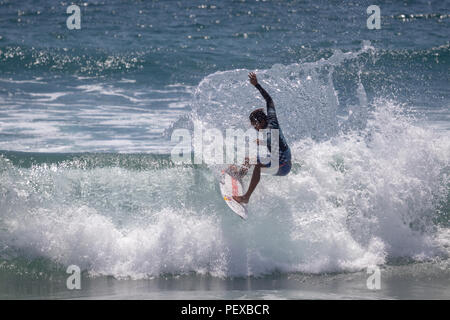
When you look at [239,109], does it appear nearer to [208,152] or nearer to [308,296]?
[208,152]

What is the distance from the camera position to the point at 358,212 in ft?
26.5

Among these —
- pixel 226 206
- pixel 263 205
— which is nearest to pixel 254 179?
pixel 263 205

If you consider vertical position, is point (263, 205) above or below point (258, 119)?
below

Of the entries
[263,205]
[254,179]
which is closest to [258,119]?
[254,179]

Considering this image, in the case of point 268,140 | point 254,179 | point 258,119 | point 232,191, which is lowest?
point 232,191

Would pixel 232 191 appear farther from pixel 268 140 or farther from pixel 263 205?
pixel 268 140

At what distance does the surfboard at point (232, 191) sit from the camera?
24.4ft

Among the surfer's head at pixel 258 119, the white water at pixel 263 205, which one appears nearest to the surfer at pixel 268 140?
the surfer's head at pixel 258 119

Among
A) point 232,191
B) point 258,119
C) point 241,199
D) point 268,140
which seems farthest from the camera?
point 232,191

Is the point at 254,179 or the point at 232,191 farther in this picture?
the point at 232,191

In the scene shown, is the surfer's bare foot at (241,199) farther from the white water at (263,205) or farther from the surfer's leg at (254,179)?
the white water at (263,205)

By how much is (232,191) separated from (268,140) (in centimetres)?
98

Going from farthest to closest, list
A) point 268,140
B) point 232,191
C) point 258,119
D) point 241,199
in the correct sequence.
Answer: point 232,191
point 241,199
point 268,140
point 258,119

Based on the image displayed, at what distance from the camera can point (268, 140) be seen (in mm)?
7363
